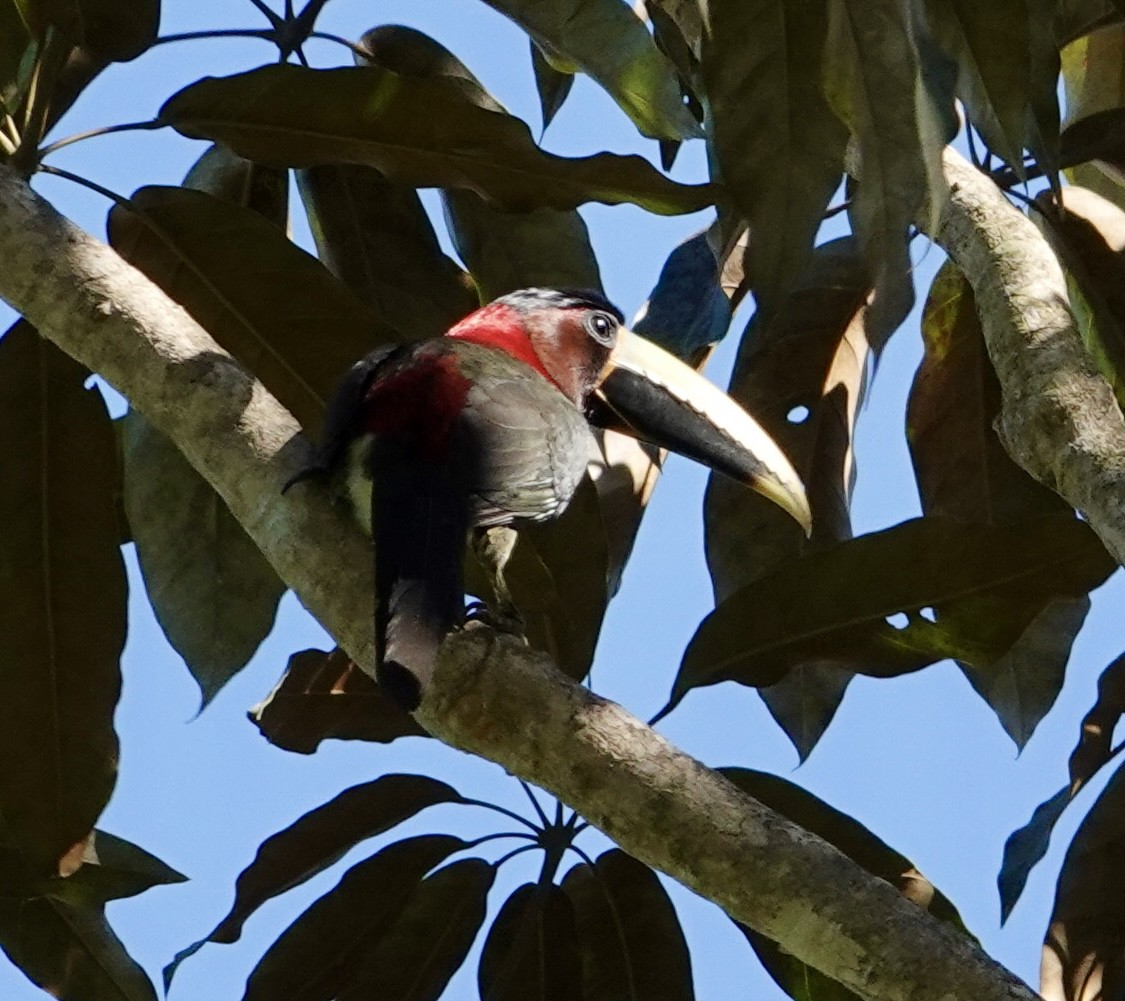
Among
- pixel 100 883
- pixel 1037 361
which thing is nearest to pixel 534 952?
pixel 100 883

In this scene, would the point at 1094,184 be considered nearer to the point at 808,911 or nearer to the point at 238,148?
the point at 238,148

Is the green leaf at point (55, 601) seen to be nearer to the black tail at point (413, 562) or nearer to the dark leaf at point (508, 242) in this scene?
the black tail at point (413, 562)

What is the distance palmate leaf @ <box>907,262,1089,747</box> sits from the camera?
9.36 feet

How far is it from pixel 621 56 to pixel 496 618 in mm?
Answer: 932

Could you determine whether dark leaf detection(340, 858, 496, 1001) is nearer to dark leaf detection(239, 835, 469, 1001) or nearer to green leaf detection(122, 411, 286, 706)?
dark leaf detection(239, 835, 469, 1001)

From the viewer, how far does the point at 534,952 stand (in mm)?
2594

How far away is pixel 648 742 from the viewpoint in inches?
65.5

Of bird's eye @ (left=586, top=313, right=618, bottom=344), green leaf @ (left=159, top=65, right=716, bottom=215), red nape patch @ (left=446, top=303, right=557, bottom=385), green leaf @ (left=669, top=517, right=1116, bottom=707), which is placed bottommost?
green leaf @ (left=669, top=517, right=1116, bottom=707)

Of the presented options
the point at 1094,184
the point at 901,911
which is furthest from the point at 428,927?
the point at 1094,184

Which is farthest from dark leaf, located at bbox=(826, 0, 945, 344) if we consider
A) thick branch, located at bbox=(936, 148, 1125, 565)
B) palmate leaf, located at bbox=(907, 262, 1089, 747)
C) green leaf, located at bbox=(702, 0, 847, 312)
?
palmate leaf, located at bbox=(907, 262, 1089, 747)

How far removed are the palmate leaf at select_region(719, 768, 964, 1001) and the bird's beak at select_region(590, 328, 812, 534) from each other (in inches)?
16.8

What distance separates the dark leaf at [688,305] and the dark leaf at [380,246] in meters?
0.40

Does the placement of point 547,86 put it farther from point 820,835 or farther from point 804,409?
point 820,835

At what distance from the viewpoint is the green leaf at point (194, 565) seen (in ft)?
8.87
